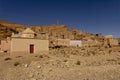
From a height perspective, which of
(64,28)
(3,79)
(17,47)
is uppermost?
(64,28)

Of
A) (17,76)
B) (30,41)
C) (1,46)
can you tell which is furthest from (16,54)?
(17,76)

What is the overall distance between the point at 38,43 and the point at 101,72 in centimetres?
1548

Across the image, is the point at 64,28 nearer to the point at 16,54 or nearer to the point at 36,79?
the point at 16,54

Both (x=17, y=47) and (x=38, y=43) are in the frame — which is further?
(x=38, y=43)

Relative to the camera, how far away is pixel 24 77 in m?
11.3

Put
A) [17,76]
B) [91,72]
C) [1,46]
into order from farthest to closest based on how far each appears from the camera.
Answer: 1. [1,46]
2. [91,72]
3. [17,76]

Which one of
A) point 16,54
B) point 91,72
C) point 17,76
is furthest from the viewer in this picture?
point 16,54

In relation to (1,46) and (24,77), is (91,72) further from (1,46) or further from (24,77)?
(1,46)

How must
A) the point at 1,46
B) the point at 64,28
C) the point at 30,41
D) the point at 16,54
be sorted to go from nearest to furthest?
→ the point at 16,54, the point at 30,41, the point at 1,46, the point at 64,28

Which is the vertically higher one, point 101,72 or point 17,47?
point 17,47

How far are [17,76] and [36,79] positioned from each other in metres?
1.95

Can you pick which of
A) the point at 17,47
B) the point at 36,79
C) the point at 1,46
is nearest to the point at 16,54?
the point at 17,47

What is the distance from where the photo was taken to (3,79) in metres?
11.0

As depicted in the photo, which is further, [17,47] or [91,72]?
[17,47]
